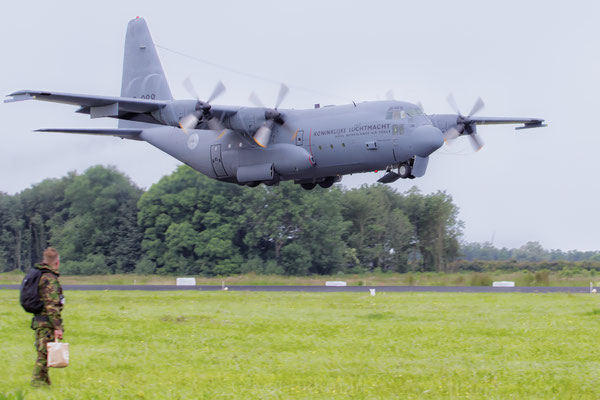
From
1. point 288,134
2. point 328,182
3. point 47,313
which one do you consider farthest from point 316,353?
point 328,182

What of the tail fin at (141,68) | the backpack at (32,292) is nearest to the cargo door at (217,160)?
the tail fin at (141,68)

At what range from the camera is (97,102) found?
34594 millimetres

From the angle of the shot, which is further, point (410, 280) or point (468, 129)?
point (410, 280)

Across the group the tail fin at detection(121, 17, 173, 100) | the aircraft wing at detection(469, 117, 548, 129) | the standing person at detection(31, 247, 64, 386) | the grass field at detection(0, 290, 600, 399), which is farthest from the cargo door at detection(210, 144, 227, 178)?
the standing person at detection(31, 247, 64, 386)

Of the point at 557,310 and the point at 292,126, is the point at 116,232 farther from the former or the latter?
the point at 557,310

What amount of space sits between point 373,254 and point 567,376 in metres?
68.9

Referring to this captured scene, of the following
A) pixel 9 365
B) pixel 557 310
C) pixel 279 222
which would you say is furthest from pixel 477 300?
pixel 279 222

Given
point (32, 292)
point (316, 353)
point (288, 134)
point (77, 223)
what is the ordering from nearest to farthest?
point (32, 292), point (316, 353), point (288, 134), point (77, 223)

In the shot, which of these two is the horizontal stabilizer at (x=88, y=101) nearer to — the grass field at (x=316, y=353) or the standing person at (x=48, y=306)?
the grass field at (x=316, y=353)

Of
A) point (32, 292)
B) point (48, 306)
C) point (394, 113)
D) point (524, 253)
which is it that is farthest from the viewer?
point (524, 253)

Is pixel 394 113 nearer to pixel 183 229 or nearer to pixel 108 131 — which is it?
pixel 108 131

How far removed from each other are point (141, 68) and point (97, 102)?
38.4 ft

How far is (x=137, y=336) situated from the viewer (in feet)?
61.7

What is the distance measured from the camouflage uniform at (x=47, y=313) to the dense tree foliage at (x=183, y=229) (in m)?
56.4
